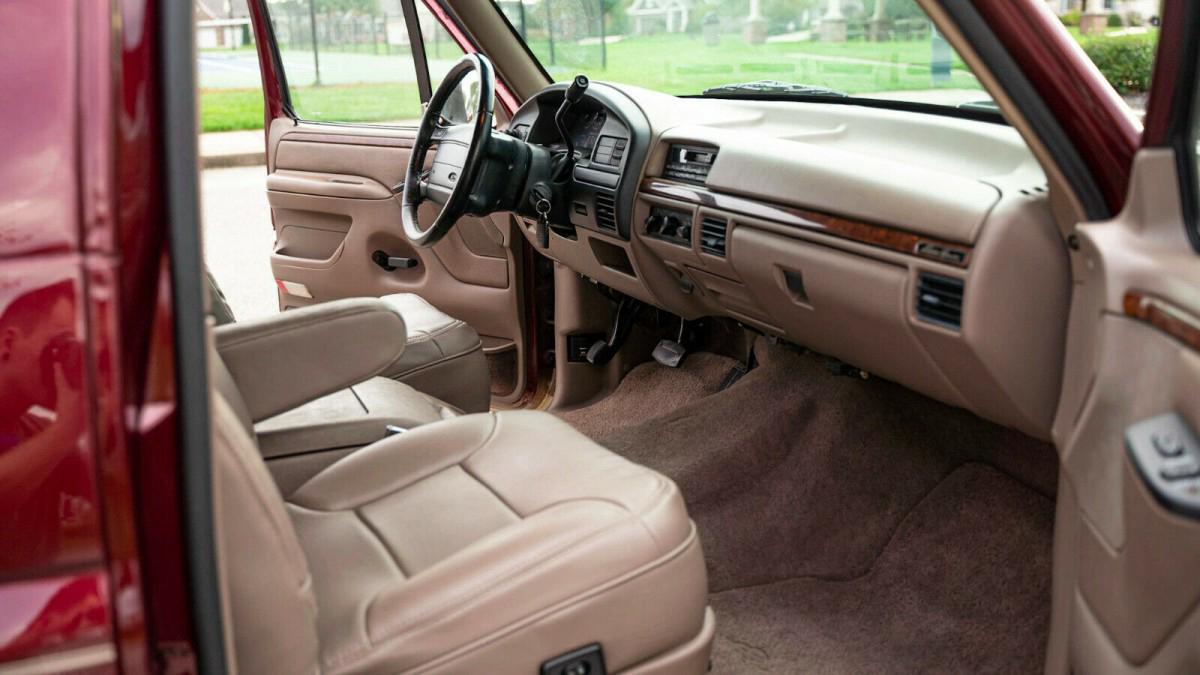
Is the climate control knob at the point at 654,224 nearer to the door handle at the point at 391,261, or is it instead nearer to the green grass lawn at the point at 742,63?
the green grass lawn at the point at 742,63

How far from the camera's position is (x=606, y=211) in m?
2.60

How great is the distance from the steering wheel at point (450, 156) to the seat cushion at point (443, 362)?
0.66ft

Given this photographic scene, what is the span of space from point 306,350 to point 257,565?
68cm

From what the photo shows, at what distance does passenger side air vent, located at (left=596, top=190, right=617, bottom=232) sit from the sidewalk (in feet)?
21.7

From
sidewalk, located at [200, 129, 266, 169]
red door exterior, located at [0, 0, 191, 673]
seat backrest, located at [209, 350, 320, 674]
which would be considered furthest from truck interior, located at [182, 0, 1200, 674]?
sidewalk, located at [200, 129, 266, 169]

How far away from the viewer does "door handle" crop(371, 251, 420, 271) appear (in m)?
3.35

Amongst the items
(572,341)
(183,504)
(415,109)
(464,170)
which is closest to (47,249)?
(183,504)

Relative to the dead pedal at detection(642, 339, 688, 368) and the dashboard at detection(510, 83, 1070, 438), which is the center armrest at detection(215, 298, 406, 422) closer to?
the dashboard at detection(510, 83, 1070, 438)

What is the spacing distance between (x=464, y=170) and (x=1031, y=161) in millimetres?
1241

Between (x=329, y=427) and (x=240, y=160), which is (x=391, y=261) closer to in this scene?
(x=329, y=427)

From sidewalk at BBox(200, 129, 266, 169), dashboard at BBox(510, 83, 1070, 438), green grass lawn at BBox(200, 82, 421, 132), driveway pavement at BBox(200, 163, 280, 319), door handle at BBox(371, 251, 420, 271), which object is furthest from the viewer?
sidewalk at BBox(200, 129, 266, 169)

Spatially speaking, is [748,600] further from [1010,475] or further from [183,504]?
[183,504]

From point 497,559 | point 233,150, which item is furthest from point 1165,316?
point 233,150

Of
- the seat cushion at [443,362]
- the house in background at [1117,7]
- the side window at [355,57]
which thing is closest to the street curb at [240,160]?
the side window at [355,57]
